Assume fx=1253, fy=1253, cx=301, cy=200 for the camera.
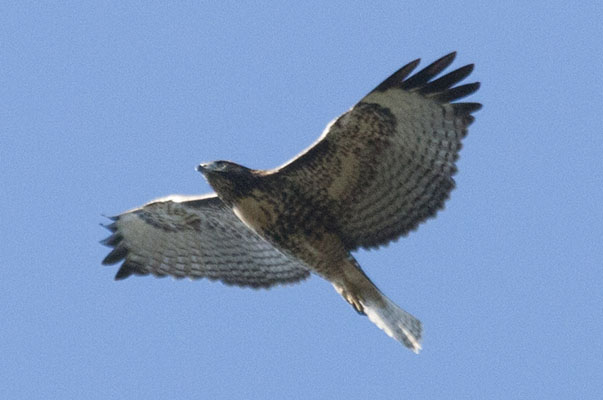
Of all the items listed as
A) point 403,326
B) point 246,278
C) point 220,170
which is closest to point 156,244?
point 246,278

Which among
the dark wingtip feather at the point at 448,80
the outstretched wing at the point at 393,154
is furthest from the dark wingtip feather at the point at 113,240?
the dark wingtip feather at the point at 448,80

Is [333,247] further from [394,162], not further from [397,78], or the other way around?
[397,78]

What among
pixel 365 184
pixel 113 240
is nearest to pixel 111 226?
pixel 113 240

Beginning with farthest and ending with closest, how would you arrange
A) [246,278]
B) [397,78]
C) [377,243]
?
1. [246,278]
2. [377,243]
3. [397,78]

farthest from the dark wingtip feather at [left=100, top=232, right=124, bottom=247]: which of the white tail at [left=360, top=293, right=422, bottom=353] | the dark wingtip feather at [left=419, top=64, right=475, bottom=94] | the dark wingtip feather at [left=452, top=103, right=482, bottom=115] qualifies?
the dark wingtip feather at [left=452, top=103, right=482, bottom=115]

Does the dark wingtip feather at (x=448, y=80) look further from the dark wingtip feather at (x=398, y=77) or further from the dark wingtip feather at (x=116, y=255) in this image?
the dark wingtip feather at (x=116, y=255)

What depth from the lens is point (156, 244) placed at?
489 inches

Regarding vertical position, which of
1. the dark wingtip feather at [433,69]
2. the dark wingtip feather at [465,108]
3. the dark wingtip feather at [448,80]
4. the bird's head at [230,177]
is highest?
the bird's head at [230,177]

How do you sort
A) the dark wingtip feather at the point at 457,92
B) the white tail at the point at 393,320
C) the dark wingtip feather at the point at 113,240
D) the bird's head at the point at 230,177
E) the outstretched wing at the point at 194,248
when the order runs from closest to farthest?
1. the dark wingtip feather at the point at 457,92
2. the bird's head at the point at 230,177
3. the white tail at the point at 393,320
4. the outstretched wing at the point at 194,248
5. the dark wingtip feather at the point at 113,240

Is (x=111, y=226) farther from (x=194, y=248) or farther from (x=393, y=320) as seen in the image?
(x=393, y=320)

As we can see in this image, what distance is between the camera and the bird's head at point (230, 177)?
10.9 metres

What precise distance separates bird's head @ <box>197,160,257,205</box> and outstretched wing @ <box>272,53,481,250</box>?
11.2 inches

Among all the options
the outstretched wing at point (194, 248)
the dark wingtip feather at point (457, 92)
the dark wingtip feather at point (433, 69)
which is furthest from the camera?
the outstretched wing at point (194, 248)

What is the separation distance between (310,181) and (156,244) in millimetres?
2174
